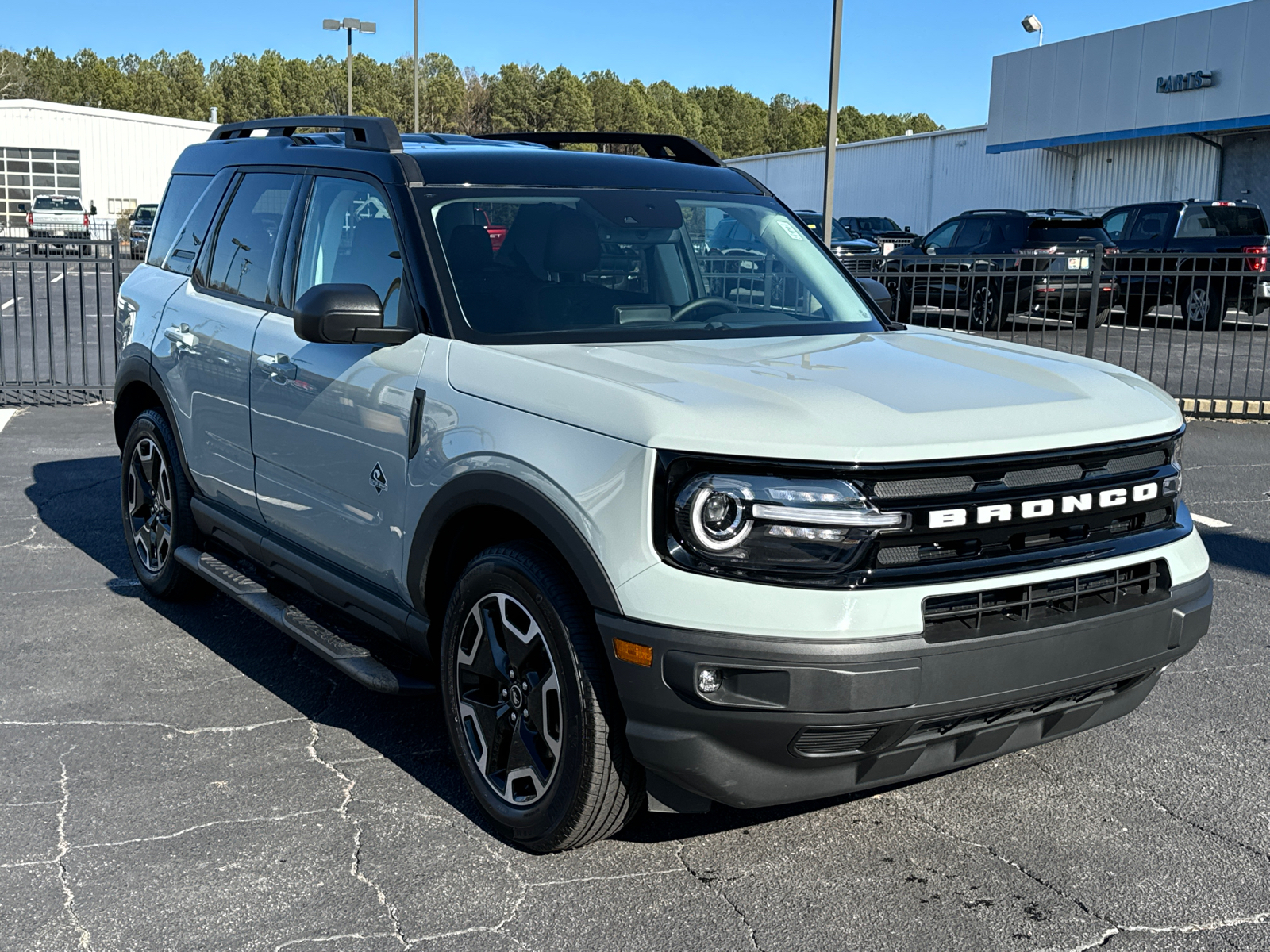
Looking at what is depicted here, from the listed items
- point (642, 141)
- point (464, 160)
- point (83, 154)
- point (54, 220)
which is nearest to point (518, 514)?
point (464, 160)

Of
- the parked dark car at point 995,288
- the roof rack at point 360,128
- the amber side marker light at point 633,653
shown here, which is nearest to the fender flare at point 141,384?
the roof rack at point 360,128

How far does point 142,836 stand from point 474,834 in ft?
2.94

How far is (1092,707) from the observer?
3.40 m

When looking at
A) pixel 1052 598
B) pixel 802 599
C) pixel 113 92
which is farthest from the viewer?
pixel 113 92

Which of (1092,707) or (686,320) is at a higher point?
(686,320)

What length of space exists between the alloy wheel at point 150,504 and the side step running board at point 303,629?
1.12 ft

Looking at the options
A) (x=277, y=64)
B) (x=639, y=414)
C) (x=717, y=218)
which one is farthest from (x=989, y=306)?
(x=277, y=64)

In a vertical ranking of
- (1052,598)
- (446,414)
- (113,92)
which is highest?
(113,92)

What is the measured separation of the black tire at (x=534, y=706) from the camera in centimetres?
317

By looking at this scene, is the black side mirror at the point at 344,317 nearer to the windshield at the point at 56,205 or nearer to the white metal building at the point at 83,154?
the windshield at the point at 56,205

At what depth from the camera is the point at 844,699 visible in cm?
288

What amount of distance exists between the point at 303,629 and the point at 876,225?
33394 mm

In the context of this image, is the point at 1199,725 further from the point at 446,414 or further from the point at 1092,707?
the point at 446,414

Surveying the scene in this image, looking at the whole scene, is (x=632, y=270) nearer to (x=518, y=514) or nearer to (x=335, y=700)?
(x=518, y=514)
